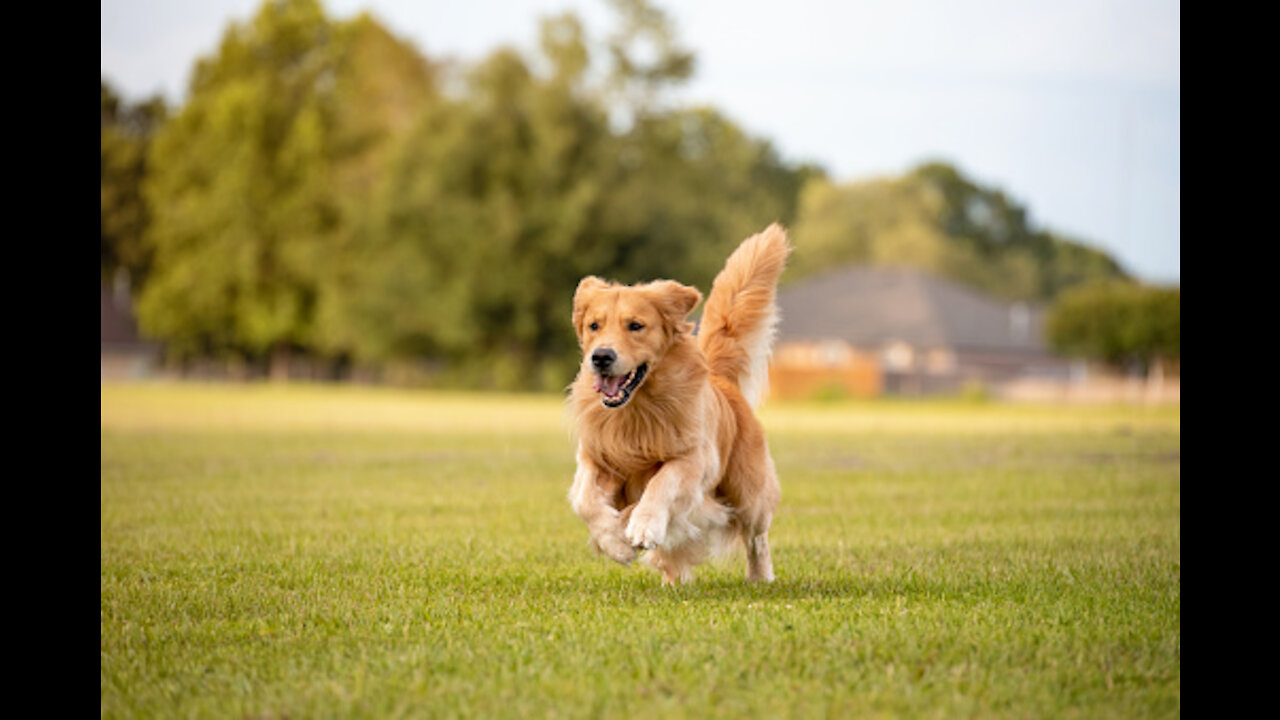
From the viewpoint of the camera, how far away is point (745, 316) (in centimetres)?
823

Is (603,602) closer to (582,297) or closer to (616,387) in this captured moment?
(616,387)

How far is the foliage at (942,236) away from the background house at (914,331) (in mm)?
10603

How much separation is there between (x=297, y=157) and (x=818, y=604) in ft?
189

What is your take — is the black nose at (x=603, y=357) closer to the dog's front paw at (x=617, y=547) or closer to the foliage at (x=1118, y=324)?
the dog's front paw at (x=617, y=547)

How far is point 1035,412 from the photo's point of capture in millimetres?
39219

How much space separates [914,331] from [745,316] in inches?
2107

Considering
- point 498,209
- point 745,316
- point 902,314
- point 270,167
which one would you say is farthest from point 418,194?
point 745,316

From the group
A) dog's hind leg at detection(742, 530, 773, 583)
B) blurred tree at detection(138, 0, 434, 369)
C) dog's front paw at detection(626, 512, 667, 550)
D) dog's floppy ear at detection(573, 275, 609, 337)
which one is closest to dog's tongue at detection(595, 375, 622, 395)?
dog's floppy ear at detection(573, 275, 609, 337)

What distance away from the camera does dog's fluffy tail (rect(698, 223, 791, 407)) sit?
8227mm

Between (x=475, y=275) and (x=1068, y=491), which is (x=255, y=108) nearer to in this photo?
(x=475, y=275)

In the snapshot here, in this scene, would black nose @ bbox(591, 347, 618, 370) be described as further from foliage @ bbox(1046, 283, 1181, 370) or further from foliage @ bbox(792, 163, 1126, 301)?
foliage @ bbox(792, 163, 1126, 301)

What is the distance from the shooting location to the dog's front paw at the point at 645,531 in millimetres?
6352

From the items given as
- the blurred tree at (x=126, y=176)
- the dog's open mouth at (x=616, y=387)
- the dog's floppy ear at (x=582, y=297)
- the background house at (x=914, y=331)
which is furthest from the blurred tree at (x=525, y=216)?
the dog's open mouth at (x=616, y=387)
